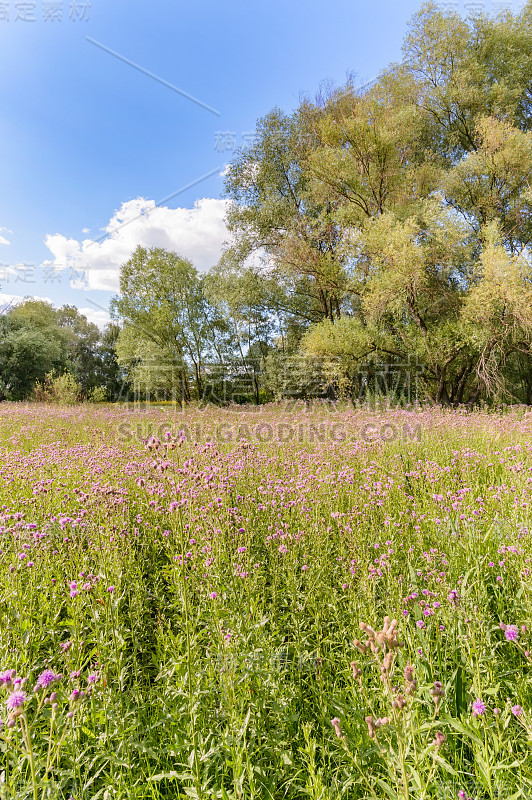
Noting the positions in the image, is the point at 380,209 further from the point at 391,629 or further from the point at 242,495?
the point at 391,629

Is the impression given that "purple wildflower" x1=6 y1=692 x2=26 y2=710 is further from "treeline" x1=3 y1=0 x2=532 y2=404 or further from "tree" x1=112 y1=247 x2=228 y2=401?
"tree" x1=112 y1=247 x2=228 y2=401

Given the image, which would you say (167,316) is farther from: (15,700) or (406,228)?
(15,700)

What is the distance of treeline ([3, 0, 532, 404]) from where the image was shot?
1227cm

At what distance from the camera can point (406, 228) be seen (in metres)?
11.9

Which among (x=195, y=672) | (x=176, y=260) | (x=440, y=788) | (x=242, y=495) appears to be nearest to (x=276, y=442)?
(x=242, y=495)

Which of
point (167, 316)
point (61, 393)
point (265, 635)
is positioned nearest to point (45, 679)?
point (265, 635)

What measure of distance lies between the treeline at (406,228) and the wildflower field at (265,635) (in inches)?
358

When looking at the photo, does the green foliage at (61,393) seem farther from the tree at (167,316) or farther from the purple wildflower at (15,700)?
the purple wildflower at (15,700)

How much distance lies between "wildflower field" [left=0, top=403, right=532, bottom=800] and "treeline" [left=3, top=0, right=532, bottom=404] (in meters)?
9.08

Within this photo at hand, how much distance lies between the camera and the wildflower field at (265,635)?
4.49 feet

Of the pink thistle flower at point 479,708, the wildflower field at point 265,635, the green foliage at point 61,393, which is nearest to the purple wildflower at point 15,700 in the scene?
the wildflower field at point 265,635

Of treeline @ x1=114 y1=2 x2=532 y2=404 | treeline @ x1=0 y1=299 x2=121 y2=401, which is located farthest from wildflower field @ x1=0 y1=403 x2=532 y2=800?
treeline @ x1=0 y1=299 x2=121 y2=401

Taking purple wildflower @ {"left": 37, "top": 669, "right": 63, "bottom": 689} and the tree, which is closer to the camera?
purple wildflower @ {"left": 37, "top": 669, "right": 63, "bottom": 689}

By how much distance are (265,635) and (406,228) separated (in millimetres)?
13014
